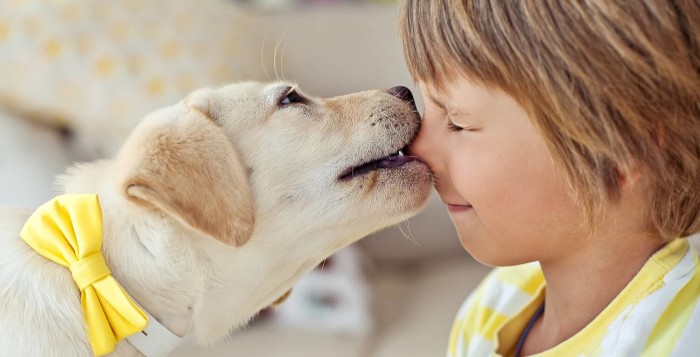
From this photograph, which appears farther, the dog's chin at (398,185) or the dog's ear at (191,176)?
the dog's chin at (398,185)

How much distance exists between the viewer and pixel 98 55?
1.83m

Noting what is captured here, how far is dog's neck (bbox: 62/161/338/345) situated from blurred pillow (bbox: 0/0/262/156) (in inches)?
32.1

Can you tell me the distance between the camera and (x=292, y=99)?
3.62ft

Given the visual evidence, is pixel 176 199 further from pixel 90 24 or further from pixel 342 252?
pixel 90 24

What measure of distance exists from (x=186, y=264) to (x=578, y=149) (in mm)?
459

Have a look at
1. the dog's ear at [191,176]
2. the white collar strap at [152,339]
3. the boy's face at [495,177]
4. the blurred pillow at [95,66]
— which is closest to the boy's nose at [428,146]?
the boy's face at [495,177]

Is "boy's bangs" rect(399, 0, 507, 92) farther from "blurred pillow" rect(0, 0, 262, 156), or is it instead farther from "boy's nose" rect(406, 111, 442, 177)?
"blurred pillow" rect(0, 0, 262, 156)

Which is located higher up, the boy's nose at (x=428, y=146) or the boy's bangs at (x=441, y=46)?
the boy's bangs at (x=441, y=46)

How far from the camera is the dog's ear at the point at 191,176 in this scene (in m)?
0.85

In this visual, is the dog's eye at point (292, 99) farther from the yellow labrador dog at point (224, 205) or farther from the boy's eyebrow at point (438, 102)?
the boy's eyebrow at point (438, 102)

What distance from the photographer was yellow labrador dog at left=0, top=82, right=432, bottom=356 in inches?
34.4

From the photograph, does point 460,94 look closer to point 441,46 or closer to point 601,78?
point 441,46

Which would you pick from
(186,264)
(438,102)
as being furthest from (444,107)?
(186,264)

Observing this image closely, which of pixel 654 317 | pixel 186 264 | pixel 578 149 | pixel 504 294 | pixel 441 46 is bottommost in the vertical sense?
pixel 504 294
